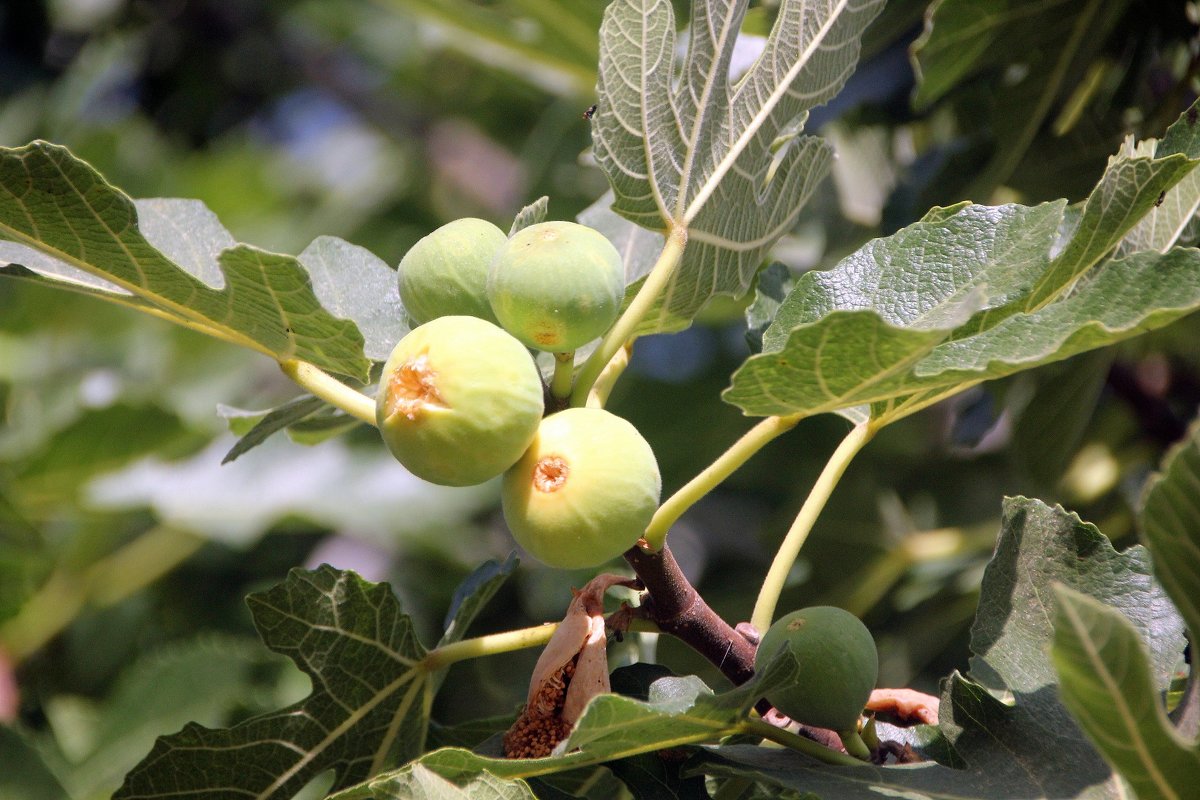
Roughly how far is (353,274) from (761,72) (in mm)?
443

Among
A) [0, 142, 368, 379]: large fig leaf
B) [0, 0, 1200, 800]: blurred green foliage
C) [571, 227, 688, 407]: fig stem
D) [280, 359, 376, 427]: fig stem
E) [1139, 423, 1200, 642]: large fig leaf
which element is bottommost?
[0, 0, 1200, 800]: blurred green foliage

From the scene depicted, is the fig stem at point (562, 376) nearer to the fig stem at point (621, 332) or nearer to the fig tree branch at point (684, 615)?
the fig stem at point (621, 332)

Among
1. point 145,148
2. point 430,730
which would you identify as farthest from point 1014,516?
point 145,148

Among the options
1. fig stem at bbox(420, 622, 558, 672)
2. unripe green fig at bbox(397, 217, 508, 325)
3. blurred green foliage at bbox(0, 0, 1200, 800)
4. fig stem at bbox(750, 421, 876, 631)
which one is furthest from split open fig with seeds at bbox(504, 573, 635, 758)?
blurred green foliage at bbox(0, 0, 1200, 800)

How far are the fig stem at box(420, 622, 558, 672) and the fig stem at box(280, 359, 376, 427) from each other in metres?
0.21

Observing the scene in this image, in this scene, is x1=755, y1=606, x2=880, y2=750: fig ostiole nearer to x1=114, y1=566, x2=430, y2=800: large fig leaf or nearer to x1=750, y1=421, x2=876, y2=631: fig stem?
x1=750, y1=421, x2=876, y2=631: fig stem

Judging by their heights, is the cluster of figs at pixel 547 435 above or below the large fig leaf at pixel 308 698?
above

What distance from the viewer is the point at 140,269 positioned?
2.94ft

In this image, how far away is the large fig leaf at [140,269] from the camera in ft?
2.76

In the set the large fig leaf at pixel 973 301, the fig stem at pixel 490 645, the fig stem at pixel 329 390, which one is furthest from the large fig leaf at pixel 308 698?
the large fig leaf at pixel 973 301

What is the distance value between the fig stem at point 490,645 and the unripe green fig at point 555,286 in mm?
234

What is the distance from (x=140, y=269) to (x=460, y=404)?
0.32m

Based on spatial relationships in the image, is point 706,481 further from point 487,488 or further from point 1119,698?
point 487,488

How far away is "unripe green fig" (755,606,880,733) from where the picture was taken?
0.83 metres
